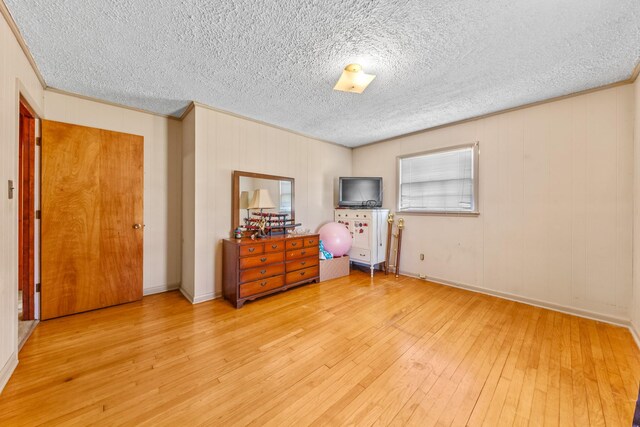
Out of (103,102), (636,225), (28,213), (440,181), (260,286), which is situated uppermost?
(103,102)

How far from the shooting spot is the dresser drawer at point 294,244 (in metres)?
3.39

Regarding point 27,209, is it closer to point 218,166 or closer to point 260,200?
point 218,166

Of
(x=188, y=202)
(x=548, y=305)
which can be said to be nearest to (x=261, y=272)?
(x=188, y=202)

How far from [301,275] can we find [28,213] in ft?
9.73

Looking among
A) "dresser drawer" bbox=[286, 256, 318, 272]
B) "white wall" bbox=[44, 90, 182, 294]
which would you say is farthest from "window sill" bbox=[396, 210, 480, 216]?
"white wall" bbox=[44, 90, 182, 294]

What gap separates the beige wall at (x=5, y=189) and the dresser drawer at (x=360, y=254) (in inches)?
150

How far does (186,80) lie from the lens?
2438 millimetres

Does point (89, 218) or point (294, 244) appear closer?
point (89, 218)

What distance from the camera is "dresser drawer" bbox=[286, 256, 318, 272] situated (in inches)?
134

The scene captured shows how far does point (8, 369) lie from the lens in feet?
5.42

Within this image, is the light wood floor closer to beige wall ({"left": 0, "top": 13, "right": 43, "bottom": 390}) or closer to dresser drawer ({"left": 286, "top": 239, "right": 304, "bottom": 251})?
beige wall ({"left": 0, "top": 13, "right": 43, "bottom": 390})

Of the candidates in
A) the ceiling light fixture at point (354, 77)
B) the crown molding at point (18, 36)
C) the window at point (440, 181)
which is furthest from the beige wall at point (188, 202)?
the window at point (440, 181)

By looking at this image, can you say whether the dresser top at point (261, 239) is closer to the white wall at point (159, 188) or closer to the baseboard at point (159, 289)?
the white wall at point (159, 188)

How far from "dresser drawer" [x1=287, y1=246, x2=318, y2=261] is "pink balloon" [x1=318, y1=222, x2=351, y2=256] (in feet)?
1.41
